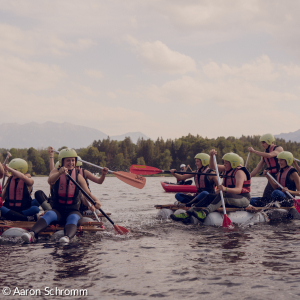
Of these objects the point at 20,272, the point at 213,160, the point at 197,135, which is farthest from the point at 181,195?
the point at 197,135

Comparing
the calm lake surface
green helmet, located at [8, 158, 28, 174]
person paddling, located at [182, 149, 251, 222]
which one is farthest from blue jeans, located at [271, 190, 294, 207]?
green helmet, located at [8, 158, 28, 174]

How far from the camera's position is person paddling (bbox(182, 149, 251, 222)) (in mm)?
10039

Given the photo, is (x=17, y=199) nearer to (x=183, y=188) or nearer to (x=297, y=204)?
(x=183, y=188)

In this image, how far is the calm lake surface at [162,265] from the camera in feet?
16.2

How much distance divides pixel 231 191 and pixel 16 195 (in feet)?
18.1

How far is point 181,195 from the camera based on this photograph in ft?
40.4

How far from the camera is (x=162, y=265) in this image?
615cm

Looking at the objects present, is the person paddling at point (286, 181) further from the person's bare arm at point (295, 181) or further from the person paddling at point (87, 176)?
the person paddling at point (87, 176)

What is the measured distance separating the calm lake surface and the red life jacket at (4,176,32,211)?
54.7 inches

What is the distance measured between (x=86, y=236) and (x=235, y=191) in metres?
4.11

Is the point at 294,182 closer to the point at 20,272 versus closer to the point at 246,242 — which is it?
the point at 246,242

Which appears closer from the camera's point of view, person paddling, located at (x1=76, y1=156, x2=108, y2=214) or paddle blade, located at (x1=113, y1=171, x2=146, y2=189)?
person paddling, located at (x1=76, y1=156, x2=108, y2=214)

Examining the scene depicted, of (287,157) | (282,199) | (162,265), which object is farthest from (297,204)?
(162,265)

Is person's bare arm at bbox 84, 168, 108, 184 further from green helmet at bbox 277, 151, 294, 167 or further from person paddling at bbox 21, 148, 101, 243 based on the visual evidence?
green helmet at bbox 277, 151, 294, 167
